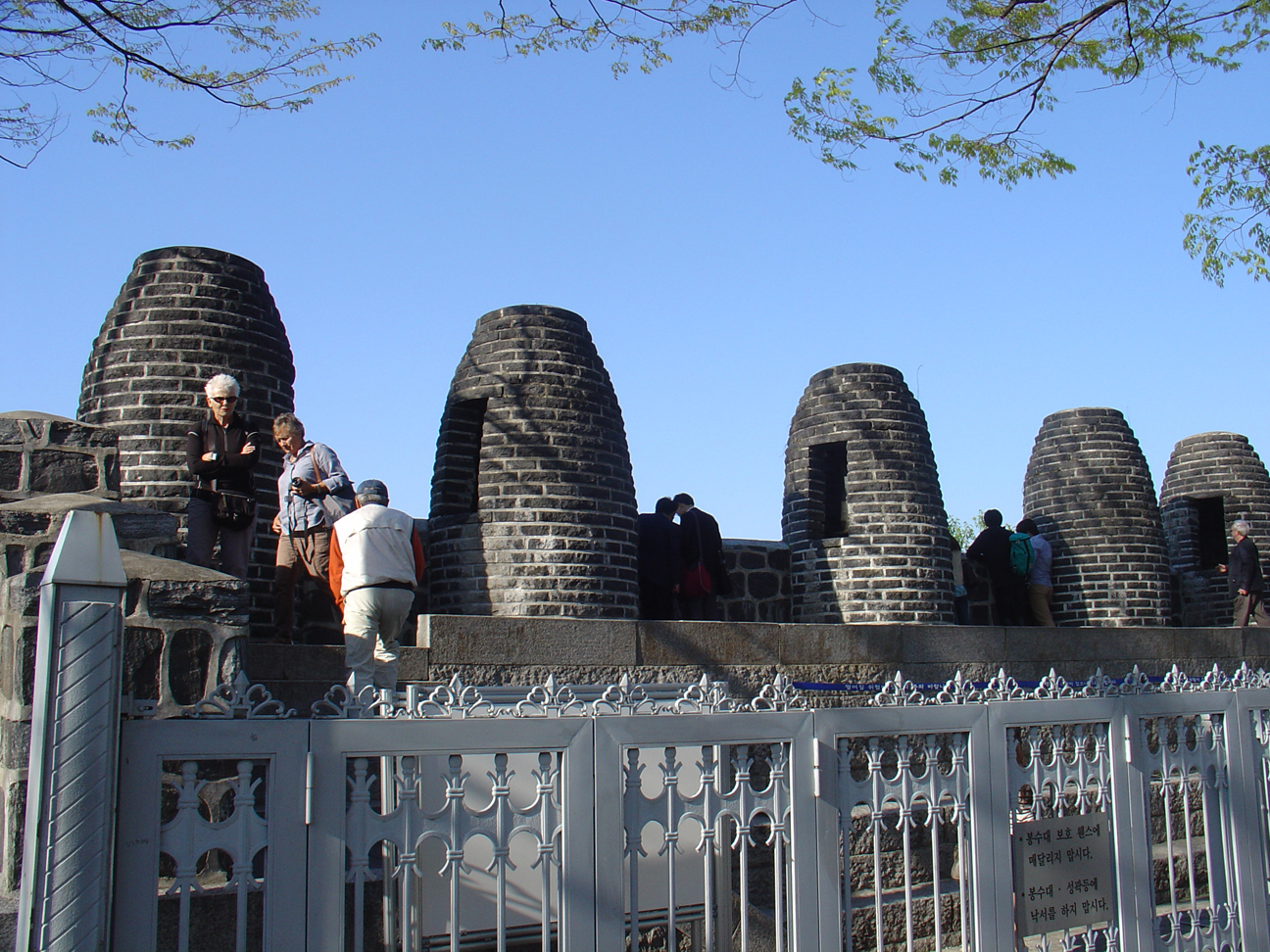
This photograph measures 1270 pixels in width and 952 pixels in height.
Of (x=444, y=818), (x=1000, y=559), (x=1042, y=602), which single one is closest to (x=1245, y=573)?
(x=1042, y=602)

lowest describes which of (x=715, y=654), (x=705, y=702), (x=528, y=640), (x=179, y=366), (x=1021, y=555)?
(x=705, y=702)

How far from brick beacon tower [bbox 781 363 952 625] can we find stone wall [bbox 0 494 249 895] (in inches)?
284

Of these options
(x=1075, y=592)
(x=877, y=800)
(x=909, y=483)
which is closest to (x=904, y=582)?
(x=909, y=483)

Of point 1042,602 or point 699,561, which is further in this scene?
point 1042,602

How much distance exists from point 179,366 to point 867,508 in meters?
5.75

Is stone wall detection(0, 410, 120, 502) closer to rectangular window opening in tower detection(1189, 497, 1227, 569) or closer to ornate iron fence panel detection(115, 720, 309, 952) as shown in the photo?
ornate iron fence panel detection(115, 720, 309, 952)

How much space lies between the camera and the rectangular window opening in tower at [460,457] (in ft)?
28.8

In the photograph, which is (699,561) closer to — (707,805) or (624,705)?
(624,705)

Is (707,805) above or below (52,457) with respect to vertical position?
below

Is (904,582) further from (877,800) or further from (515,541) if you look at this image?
(877,800)

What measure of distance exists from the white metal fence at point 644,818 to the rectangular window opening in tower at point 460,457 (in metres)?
4.09

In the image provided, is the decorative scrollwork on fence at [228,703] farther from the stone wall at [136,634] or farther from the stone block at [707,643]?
the stone block at [707,643]

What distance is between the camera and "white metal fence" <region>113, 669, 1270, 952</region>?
276 centimetres

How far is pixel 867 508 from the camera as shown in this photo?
10164 millimetres
